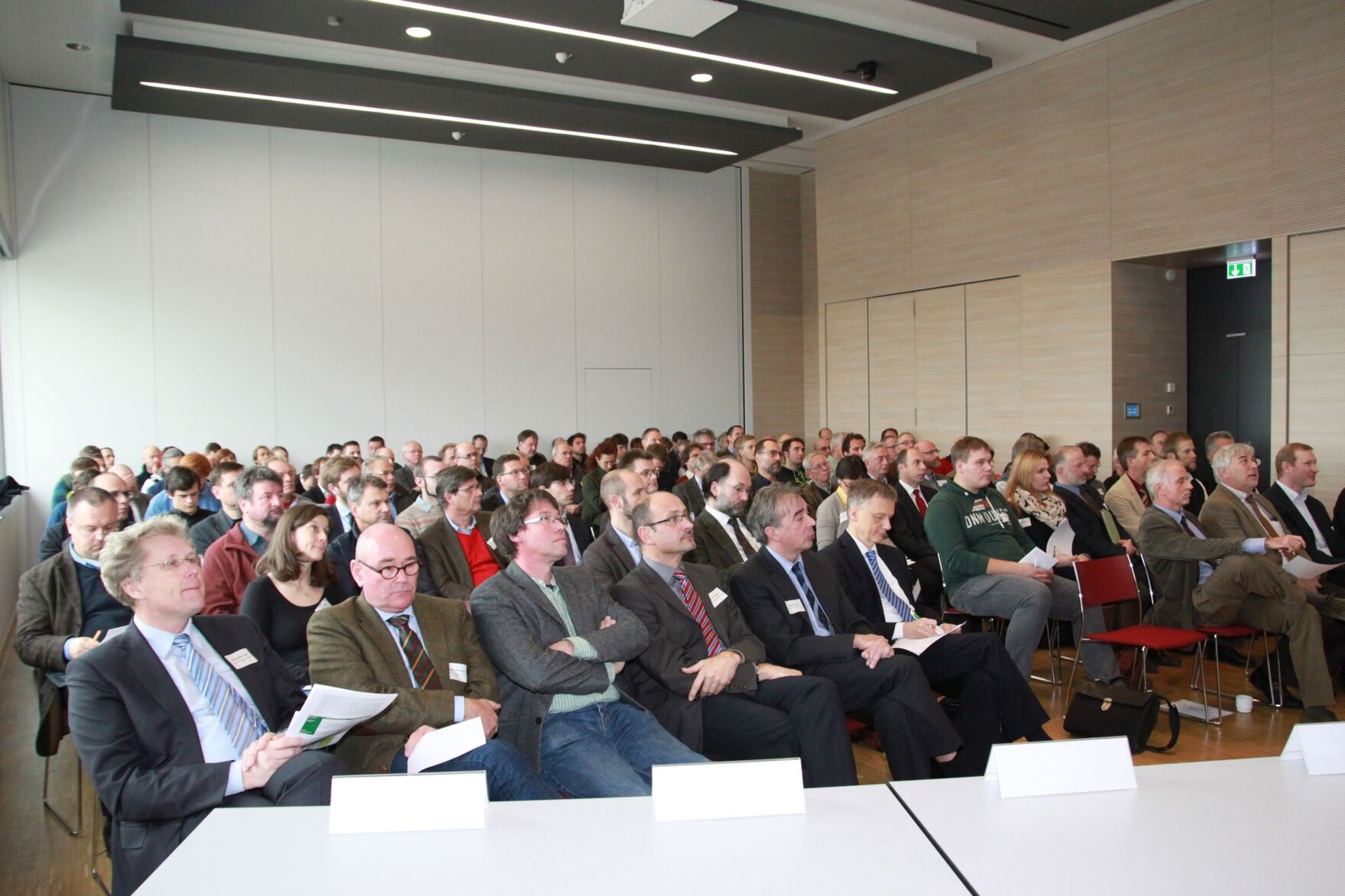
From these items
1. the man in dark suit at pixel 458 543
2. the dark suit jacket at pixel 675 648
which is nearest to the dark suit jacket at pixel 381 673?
the dark suit jacket at pixel 675 648

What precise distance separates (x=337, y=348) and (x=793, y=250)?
708cm

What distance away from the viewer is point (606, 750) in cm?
301

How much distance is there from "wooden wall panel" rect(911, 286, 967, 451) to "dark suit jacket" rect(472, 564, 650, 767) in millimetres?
9261

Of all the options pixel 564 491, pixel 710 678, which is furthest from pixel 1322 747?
pixel 564 491

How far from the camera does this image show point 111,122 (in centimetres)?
1080

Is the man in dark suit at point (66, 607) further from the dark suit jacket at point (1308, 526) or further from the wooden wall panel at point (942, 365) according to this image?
the wooden wall panel at point (942, 365)

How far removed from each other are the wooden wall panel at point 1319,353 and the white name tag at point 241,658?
861cm

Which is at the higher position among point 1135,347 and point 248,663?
point 1135,347

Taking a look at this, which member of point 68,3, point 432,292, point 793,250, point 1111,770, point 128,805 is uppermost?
point 68,3

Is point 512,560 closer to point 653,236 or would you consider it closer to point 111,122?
point 111,122

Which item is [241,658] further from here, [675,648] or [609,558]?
[609,558]

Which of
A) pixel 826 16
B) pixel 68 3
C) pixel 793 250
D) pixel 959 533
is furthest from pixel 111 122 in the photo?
pixel 959 533

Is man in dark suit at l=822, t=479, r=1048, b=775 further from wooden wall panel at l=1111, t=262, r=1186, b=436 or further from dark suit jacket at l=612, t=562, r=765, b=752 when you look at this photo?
wooden wall panel at l=1111, t=262, r=1186, b=436

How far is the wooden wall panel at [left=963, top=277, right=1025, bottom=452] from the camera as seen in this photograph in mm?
11086
